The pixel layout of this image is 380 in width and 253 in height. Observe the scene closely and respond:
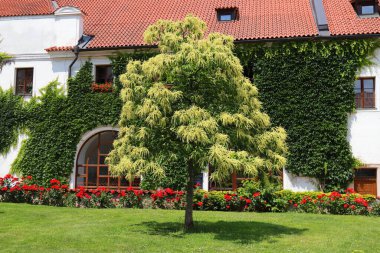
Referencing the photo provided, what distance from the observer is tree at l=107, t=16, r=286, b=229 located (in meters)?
10.6

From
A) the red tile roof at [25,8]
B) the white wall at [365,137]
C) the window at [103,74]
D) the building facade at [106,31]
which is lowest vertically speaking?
the white wall at [365,137]

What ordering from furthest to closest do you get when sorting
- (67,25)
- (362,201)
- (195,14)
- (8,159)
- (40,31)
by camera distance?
(195,14)
(40,31)
(67,25)
(8,159)
(362,201)

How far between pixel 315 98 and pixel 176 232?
9.31 meters

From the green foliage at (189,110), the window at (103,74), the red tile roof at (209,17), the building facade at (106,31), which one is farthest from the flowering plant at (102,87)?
the green foliage at (189,110)

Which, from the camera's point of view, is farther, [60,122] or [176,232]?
[60,122]

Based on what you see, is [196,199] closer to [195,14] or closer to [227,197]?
A: [227,197]

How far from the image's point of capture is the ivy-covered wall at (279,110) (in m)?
17.9

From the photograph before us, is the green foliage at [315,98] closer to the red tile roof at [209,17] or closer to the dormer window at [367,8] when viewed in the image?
the red tile roof at [209,17]

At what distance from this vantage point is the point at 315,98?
1827 centimetres

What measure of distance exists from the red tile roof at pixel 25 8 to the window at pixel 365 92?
46.4 feet

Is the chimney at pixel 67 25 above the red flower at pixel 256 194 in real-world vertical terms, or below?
above

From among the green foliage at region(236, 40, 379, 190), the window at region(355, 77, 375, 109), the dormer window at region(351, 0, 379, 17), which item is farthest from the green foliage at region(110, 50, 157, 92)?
the dormer window at region(351, 0, 379, 17)

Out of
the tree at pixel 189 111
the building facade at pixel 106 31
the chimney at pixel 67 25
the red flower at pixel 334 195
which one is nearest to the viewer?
the tree at pixel 189 111

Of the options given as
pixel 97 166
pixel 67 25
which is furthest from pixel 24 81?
pixel 97 166
